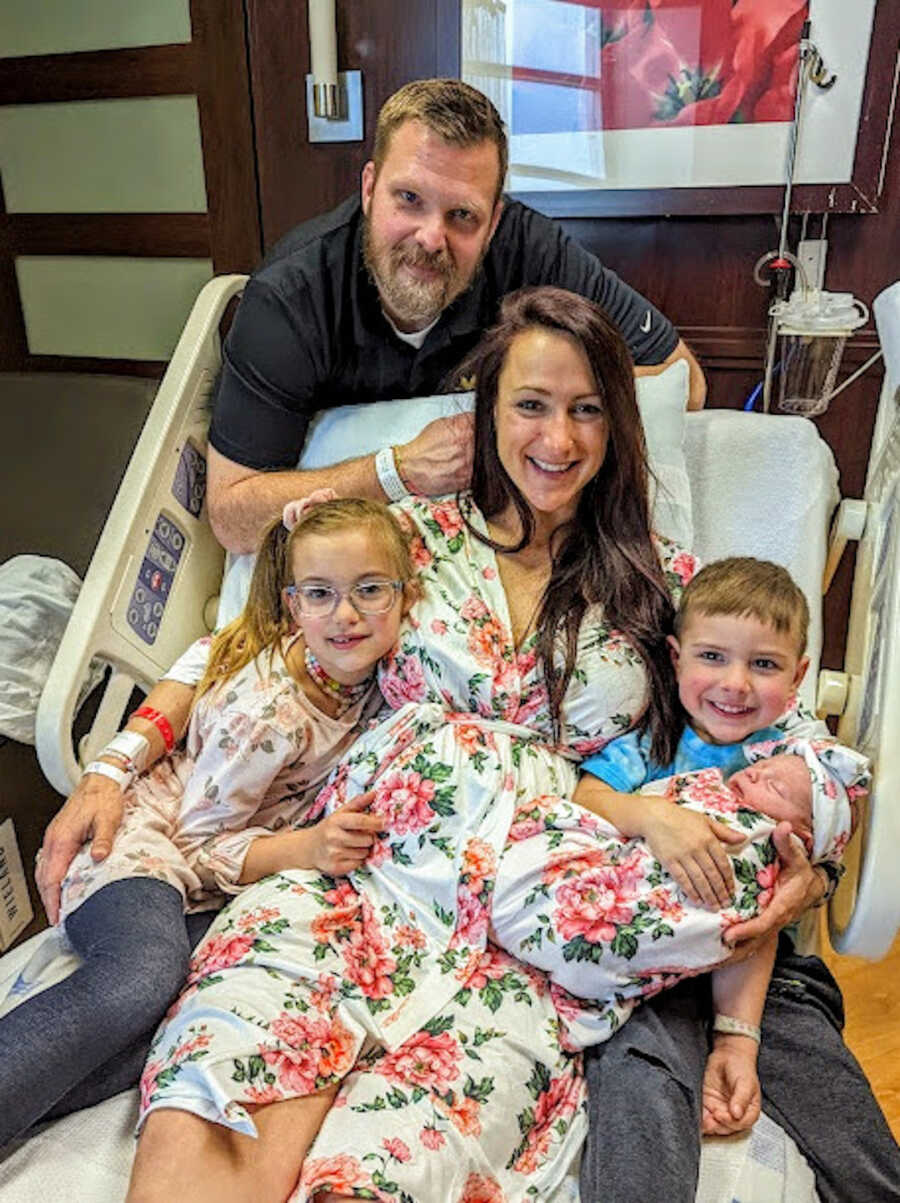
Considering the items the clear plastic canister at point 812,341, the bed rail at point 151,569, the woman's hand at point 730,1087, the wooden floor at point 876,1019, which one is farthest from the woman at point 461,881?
the wooden floor at point 876,1019

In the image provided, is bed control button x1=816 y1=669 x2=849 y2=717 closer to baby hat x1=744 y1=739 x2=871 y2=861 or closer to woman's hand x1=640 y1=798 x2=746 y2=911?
baby hat x1=744 y1=739 x2=871 y2=861

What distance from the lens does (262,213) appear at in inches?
99.7

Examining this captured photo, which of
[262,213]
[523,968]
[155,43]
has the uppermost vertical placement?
[155,43]

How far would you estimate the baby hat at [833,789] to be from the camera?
1.15 metres

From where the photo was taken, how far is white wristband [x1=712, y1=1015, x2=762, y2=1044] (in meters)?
1.17

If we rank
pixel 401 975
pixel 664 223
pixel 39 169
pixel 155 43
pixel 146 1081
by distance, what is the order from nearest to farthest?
pixel 146 1081, pixel 401 975, pixel 664 223, pixel 155 43, pixel 39 169

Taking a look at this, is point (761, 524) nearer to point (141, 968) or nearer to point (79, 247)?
point (141, 968)

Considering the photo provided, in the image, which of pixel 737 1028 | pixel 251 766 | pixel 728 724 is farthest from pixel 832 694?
pixel 251 766

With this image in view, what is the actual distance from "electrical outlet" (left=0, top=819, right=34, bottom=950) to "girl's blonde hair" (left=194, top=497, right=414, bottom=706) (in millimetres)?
675

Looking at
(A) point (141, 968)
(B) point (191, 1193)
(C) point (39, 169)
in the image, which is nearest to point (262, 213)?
(C) point (39, 169)

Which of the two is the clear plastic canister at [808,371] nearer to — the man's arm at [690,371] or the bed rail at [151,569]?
the man's arm at [690,371]

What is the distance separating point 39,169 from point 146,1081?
261 cm

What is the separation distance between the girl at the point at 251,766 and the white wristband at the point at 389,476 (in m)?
0.13

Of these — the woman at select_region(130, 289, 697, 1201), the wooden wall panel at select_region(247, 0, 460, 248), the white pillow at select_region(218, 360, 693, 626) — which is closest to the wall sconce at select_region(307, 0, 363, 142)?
the wooden wall panel at select_region(247, 0, 460, 248)
